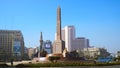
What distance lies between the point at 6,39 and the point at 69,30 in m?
72.2

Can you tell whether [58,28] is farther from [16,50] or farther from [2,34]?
[2,34]

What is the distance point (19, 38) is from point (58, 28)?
68.4 m

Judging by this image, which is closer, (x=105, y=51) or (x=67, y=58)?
(x=67, y=58)

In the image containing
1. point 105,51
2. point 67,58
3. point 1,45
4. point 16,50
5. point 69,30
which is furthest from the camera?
point 69,30

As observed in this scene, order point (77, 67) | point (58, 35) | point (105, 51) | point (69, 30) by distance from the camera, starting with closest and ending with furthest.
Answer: point (77, 67), point (58, 35), point (105, 51), point (69, 30)

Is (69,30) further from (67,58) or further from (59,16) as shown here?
(67,58)

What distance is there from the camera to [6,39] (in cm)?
13062

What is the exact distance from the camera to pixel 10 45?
5094 inches

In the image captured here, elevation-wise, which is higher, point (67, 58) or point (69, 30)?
point (69, 30)

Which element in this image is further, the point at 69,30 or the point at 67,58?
the point at 69,30

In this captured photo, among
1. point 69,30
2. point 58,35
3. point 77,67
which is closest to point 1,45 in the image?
point 58,35

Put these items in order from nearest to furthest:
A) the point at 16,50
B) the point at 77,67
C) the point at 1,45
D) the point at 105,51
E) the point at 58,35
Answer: the point at 77,67 < the point at 58,35 < the point at 16,50 < the point at 1,45 < the point at 105,51

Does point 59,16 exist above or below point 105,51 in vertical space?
above

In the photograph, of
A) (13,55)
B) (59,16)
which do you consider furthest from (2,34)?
(59,16)
